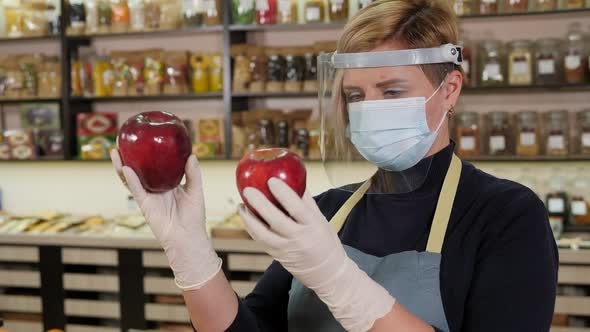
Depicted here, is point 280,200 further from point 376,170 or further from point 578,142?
point 578,142

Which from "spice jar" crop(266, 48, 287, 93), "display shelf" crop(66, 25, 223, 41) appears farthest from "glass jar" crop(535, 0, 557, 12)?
"display shelf" crop(66, 25, 223, 41)

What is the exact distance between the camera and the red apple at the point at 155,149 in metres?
1.08

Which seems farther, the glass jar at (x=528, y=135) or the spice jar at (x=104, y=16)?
the spice jar at (x=104, y=16)

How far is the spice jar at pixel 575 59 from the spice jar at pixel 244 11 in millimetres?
1643

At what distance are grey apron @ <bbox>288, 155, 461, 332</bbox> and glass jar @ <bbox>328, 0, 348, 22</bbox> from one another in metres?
2.28

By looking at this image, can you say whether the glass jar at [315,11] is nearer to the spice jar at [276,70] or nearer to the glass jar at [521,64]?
the spice jar at [276,70]

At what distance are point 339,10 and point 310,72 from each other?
36 centimetres

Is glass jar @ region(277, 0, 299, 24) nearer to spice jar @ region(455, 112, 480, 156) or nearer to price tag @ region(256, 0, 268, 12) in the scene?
price tag @ region(256, 0, 268, 12)

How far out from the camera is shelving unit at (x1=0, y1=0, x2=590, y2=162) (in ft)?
10.7

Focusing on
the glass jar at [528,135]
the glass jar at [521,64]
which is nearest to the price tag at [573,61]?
the glass jar at [521,64]

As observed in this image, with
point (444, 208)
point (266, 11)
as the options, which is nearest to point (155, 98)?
point (266, 11)

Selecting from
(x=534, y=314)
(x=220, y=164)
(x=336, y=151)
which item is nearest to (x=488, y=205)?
(x=534, y=314)

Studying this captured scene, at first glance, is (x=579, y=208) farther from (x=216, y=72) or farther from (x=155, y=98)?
(x=155, y=98)

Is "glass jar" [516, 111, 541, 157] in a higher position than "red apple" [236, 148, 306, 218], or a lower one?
lower
